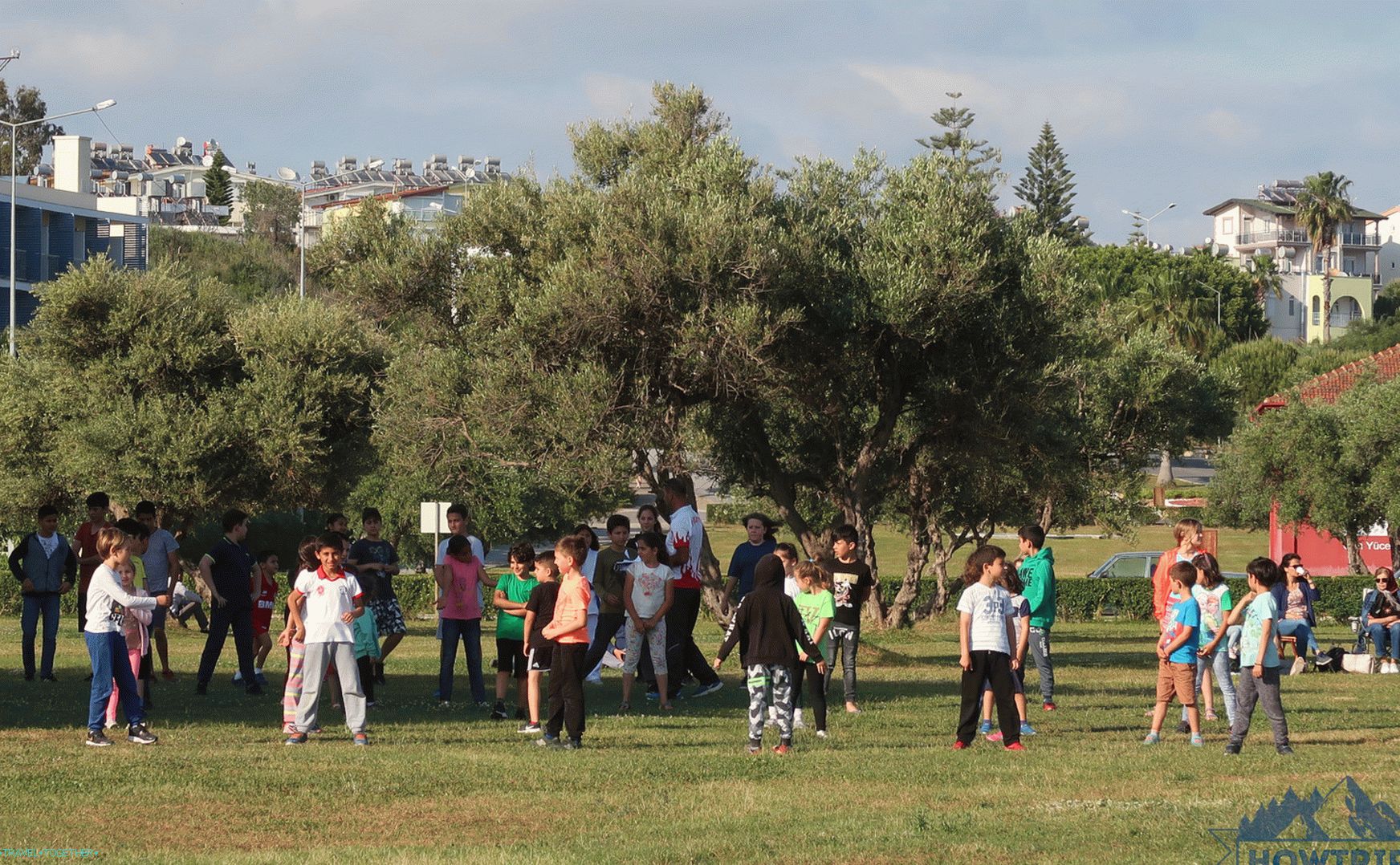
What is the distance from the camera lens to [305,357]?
26625 millimetres

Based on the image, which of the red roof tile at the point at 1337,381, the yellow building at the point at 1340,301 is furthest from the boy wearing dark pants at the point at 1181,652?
the yellow building at the point at 1340,301

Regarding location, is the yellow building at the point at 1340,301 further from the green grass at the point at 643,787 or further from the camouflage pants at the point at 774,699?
the camouflage pants at the point at 774,699

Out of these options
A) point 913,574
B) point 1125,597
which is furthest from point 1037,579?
point 1125,597

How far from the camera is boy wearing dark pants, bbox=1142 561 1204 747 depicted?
41.9 ft

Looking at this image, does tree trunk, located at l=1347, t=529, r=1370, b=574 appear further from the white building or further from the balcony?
the balcony

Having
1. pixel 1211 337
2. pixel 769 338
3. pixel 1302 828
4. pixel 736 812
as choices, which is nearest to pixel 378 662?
pixel 769 338

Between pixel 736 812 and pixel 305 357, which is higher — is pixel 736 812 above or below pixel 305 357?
below

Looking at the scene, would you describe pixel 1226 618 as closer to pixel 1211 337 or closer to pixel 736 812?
pixel 736 812

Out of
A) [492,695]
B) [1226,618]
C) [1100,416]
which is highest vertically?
[1100,416]

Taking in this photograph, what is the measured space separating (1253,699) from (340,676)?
6859mm

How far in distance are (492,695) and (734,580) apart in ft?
9.04

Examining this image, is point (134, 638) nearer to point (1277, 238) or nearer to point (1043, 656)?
point (1043, 656)

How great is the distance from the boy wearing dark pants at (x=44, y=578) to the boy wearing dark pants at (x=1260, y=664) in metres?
11.6

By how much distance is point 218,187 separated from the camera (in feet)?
472
